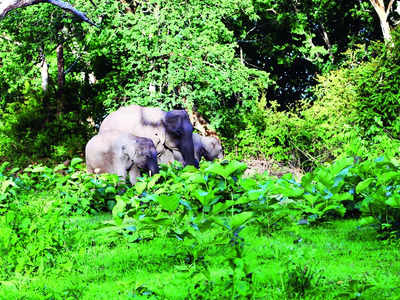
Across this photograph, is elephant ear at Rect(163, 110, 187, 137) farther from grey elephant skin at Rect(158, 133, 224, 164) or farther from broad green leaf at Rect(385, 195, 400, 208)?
broad green leaf at Rect(385, 195, 400, 208)

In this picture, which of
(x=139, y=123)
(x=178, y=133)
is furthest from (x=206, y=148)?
(x=139, y=123)

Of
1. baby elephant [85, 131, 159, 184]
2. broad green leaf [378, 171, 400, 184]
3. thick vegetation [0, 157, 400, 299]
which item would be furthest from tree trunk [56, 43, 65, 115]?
broad green leaf [378, 171, 400, 184]

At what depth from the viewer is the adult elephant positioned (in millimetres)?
9540

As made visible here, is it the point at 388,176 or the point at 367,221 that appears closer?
the point at 367,221

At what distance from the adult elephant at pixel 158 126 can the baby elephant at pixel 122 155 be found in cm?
115

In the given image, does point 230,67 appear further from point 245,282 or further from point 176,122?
point 245,282

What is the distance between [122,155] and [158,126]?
6.41ft

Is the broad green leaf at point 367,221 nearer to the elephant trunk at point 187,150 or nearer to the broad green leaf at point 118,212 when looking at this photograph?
the broad green leaf at point 118,212

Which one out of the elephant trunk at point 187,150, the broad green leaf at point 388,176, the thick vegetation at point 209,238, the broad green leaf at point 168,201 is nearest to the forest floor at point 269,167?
the elephant trunk at point 187,150

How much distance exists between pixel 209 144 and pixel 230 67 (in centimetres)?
389

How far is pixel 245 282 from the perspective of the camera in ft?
7.68

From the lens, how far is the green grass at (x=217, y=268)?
8.70 ft

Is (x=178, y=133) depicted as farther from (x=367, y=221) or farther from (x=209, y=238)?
(x=367, y=221)

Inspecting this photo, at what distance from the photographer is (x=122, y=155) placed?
8016 mm
